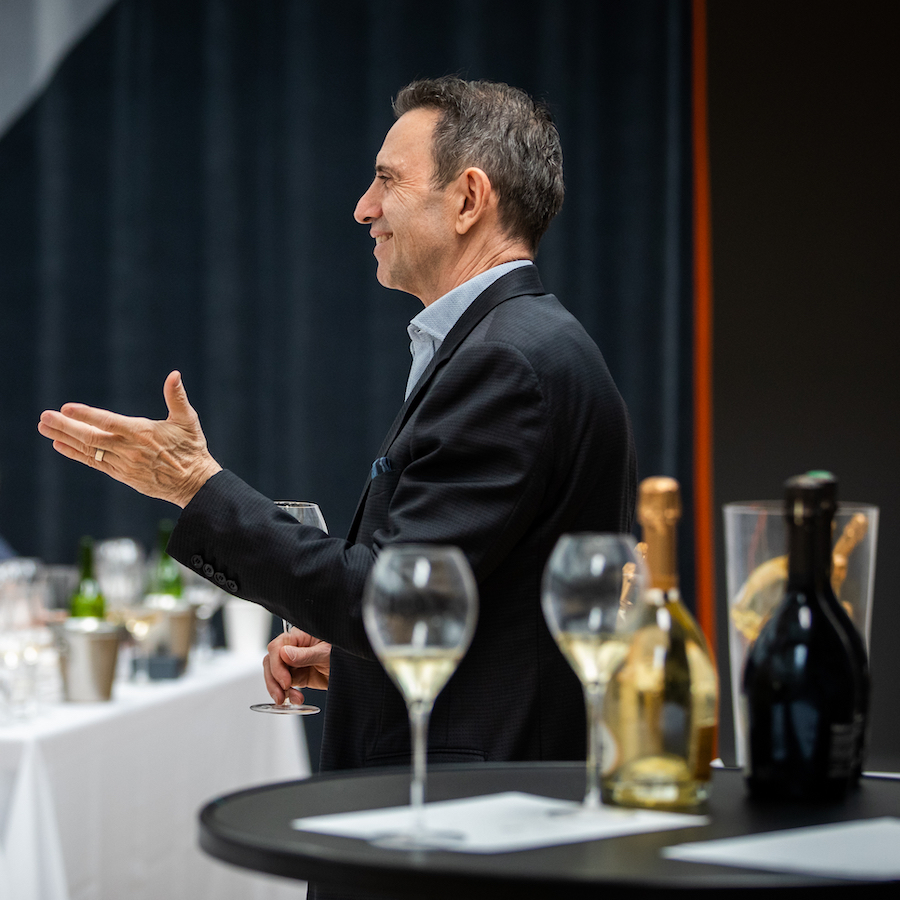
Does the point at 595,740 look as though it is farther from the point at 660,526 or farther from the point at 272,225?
the point at 272,225

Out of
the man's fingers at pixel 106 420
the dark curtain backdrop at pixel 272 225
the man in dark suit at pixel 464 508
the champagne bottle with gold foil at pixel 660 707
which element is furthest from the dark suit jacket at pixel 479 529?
the dark curtain backdrop at pixel 272 225

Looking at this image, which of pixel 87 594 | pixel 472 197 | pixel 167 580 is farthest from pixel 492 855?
pixel 167 580

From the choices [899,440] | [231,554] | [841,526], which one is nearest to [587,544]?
[231,554]

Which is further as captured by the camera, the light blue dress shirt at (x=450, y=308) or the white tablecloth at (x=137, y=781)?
the white tablecloth at (x=137, y=781)

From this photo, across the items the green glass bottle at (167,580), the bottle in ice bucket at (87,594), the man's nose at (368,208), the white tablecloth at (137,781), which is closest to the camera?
the man's nose at (368,208)

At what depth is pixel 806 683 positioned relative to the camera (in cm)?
85

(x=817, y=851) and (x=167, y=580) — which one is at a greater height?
(x=817, y=851)

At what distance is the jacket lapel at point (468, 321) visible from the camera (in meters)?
1.35

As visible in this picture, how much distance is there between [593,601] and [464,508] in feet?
1.29

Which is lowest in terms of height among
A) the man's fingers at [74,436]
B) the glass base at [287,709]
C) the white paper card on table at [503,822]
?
the glass base at [287,709]

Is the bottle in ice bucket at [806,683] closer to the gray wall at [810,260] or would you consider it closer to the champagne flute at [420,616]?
the champagne flute at [420,616]

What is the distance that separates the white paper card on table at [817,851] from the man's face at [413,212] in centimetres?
92

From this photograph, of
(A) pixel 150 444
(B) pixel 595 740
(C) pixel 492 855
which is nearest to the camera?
(C) pixel 492 855

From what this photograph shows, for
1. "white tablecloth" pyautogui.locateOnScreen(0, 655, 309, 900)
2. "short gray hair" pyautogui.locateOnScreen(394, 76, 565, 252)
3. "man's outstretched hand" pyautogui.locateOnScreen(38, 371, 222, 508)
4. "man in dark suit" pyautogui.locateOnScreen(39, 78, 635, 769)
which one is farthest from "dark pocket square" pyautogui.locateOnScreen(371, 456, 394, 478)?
"white tablecloth" pyautogui.locateOnScreen(0, 655, 309, 900)
